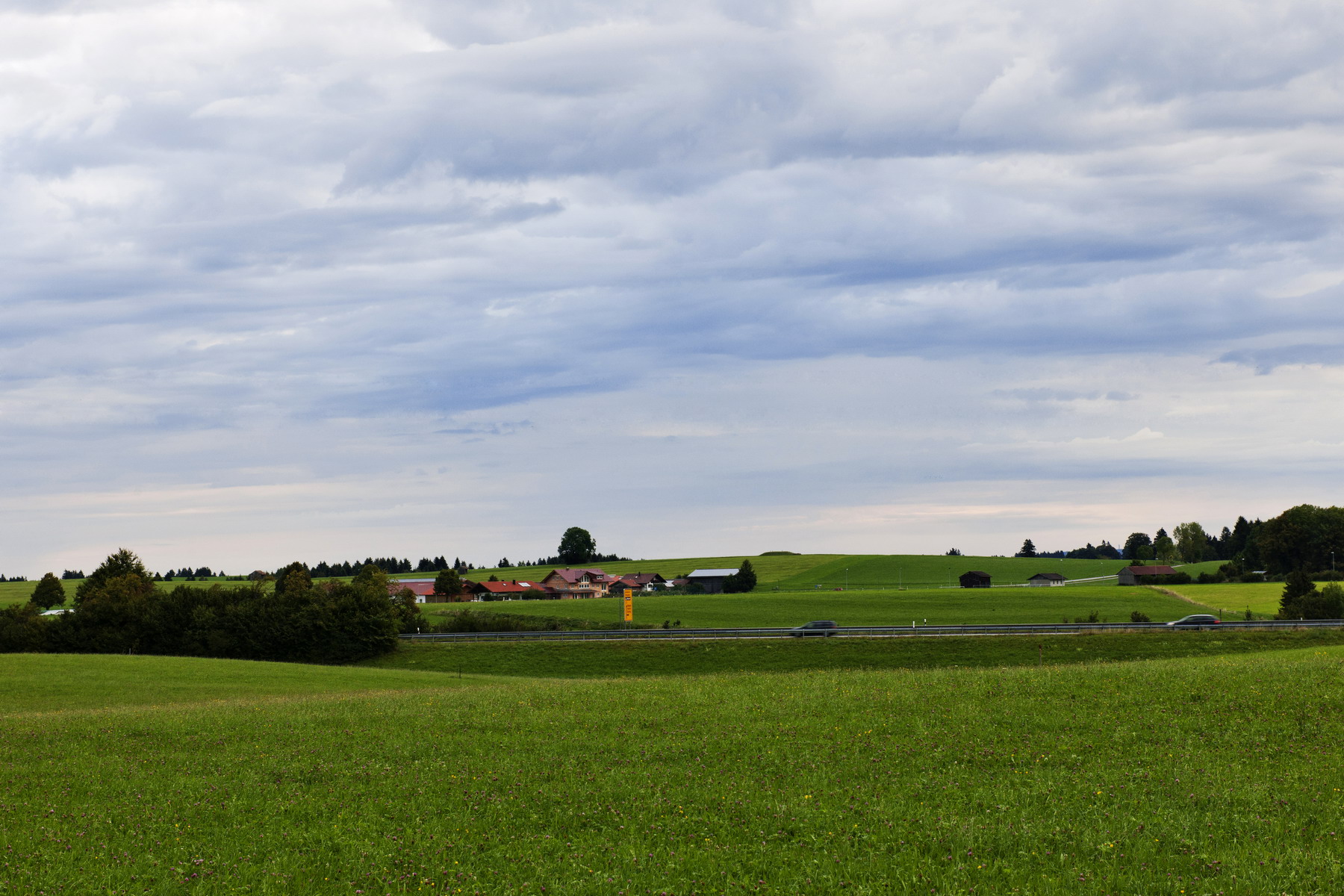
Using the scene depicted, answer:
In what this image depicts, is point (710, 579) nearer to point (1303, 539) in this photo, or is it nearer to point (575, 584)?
point (575, 584)

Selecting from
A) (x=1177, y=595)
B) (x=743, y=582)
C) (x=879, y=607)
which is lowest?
(x=1177, y=595)

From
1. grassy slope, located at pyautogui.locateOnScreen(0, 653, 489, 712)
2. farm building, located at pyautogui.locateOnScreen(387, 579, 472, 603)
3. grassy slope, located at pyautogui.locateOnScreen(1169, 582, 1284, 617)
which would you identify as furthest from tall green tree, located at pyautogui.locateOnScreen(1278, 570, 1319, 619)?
farm building, located at pyautogui.locateOnScreen(387, 579, 472, 603)

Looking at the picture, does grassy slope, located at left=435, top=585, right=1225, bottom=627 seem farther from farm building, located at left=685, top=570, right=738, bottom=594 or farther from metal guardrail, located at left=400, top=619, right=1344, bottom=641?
farm building, located at left=685, top=570, right=738, bottom=594

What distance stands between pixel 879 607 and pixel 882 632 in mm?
50587

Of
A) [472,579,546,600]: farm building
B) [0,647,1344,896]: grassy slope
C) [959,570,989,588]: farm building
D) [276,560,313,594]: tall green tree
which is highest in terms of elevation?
[276,560,313,594]: tall green tree

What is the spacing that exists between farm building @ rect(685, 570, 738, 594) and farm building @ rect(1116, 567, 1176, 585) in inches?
2866

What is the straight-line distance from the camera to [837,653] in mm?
63844

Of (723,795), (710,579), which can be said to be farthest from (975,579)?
(723,795)

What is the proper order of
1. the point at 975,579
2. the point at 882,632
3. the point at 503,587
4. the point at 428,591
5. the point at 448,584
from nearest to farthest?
the point at 882,632 < the point at 448,584 < the point at 975,579 < the point at 428,591 < the point at 503,587

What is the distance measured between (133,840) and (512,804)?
563 centimetres

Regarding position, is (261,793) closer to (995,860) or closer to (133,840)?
(133,840)

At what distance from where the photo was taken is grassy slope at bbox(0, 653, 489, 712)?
43.4 metres

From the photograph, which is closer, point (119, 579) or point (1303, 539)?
point (119, 579)

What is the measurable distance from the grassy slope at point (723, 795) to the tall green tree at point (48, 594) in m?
133
